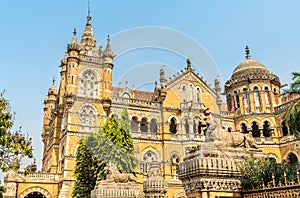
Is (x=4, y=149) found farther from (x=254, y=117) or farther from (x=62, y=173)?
(x=254, y=117)

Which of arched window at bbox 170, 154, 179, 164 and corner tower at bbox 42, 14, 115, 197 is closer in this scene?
corner tower at bbox 42, 14, 115, 197

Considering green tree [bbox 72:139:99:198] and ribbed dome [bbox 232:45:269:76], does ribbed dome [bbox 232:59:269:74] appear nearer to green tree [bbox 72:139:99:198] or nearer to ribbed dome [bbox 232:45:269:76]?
ribbed dome [bbox 232:45:269:76]

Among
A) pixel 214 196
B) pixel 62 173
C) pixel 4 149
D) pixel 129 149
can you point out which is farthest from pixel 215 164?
pixel 62 173

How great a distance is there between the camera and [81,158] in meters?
25.8

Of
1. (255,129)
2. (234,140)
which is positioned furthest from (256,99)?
(234,140)

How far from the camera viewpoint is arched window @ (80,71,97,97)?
3247 cm

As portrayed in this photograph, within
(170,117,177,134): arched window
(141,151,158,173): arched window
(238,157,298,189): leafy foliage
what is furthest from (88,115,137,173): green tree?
(238,157,298,189): leafy foliage

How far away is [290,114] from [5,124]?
13.7 meters

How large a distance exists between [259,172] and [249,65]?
34.3 m

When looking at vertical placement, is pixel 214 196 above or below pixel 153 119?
below

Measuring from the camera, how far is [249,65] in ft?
126

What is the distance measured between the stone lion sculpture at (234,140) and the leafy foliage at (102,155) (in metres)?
16.2

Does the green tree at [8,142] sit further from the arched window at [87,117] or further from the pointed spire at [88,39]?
the pointed spire at [88,39]

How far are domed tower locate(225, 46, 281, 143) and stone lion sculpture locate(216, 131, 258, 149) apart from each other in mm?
28967
